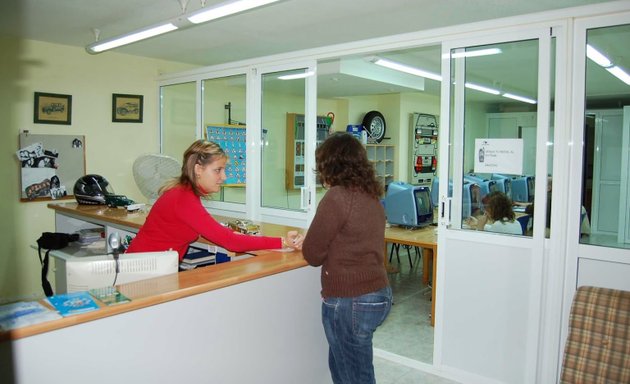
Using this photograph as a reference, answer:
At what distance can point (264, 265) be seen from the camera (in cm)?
219

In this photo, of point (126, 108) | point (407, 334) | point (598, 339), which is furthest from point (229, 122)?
point (598, 339)

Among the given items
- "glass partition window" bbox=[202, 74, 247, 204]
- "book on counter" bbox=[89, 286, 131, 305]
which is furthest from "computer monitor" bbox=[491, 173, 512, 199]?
"glass partition window" bbox=[202, 74, 247, 204]

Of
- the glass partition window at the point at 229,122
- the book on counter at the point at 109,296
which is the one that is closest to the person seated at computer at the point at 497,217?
the book on counter at the point at 109,296

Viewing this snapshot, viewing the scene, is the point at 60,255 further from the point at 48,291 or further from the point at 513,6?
the point at 513,6

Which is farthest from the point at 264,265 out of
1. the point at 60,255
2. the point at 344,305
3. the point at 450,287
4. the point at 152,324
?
the point at 60,255

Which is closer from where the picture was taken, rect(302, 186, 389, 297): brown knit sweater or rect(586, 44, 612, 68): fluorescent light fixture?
rect(302, 186, 389, 297): brown knit sweater

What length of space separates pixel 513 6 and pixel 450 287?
2364 millimetres

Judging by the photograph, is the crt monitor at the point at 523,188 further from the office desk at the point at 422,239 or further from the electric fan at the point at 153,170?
the electric fan at the point at 153,170

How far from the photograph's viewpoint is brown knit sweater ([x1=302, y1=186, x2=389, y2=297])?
192cm

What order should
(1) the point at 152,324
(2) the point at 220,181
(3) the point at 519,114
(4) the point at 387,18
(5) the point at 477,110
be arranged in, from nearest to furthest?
(1) the point at 152,324, (2) the point at 220,181, (3) the point at 519,114, (5) the point at 477,110, (4) the point at 387,18

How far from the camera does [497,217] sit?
10.3ft

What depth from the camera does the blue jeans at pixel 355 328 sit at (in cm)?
198

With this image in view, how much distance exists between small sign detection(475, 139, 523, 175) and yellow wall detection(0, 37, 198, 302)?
4026 millimetres

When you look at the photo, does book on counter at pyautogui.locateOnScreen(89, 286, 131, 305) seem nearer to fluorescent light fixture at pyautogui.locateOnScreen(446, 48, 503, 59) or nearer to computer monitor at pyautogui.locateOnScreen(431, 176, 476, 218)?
computer monitor at pyautogui.locateOnScreen(431, 176, 476, 218)
